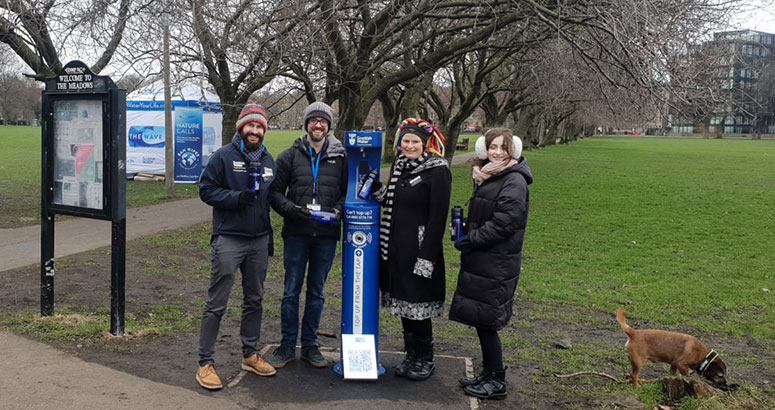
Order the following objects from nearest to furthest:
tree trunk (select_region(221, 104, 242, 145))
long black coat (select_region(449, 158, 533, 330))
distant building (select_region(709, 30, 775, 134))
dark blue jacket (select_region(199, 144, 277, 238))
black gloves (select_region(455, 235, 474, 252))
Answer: long black coat (select_region(449, 158, 533, 330))
black gloves (select_region(455, 235, 474, 252))
dark blue jacket (select_region(199, 144, 277, 238))
distant building (select_region(709, 30, 775, 134))
tree trunk (select_region(221, 104, 242, 145))

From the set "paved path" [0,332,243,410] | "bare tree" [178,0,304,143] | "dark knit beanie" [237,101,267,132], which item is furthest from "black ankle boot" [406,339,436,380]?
"bare tree" [178,0,304,143]

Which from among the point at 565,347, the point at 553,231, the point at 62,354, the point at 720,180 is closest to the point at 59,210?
the point at 62,354

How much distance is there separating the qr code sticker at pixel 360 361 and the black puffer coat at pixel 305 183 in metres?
0.83

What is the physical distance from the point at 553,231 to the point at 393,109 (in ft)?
46.4

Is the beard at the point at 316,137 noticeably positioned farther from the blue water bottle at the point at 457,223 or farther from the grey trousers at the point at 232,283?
the blue water bottle at the point at 457,223

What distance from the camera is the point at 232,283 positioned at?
486cm

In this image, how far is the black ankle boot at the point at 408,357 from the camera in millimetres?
4980

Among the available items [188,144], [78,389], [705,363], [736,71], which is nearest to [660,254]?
[736,71]

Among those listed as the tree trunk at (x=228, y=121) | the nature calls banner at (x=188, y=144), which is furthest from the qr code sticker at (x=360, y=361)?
the nature calls banner at (x=188, y=144)

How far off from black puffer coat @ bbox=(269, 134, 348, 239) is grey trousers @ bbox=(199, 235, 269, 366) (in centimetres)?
28

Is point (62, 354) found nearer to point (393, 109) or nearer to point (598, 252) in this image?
point (598, 252)

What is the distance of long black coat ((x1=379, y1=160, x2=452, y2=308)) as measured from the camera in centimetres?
468

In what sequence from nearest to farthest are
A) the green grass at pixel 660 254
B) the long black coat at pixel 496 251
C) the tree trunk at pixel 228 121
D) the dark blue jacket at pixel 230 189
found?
1. the long black coat at pixel 496 251
2. the dark blue jacket at pixel 230 189
3. the green grass at pixel 660 254
4. the tree trunk at pixel 228 121

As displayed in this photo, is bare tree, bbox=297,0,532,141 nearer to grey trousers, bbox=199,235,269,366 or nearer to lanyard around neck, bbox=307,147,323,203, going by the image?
lanyard around neck, bbox=307,147,323,203
